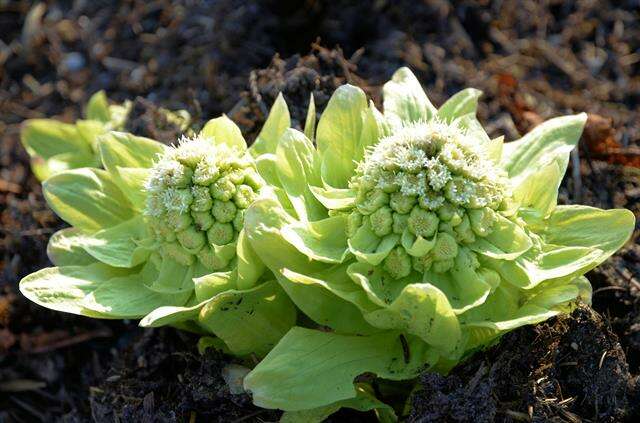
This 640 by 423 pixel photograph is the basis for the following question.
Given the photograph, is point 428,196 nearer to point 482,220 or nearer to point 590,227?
point 482,220

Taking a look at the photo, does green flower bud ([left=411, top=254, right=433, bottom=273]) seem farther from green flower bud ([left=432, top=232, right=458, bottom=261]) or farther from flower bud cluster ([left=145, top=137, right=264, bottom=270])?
flower bud cluster ([left=145, top=137, right=264, bottom=270])

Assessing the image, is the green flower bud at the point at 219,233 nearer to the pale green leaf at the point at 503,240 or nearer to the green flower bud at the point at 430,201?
the green flower bud at the point at 430,201

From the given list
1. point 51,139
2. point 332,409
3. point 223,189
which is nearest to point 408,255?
point 332,409

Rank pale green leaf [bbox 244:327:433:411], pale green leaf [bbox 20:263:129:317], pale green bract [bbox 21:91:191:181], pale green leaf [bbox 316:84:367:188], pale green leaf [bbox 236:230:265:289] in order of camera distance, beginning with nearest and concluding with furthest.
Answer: pale green leaf [bbox 244:327:433:411]
pale green leaf [bbox 236:230:265:289]
pale green leaf [bbox 20:263:129:317]
pale green leaf [bbox 316:84:367:188]
pale green bract [bbox 21:91:191:181]

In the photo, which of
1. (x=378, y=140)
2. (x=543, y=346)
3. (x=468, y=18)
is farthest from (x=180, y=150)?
(x=468, y=18)

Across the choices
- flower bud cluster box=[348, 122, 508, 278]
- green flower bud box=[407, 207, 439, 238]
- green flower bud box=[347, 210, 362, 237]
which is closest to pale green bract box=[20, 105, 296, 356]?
green flower bud box=[347, 210, 362, 237]

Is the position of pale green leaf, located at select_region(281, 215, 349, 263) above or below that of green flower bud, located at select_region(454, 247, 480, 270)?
above
